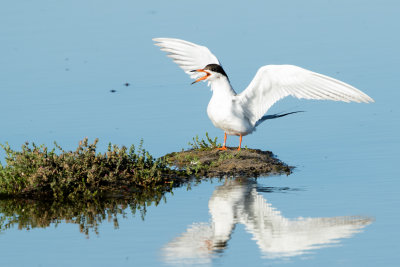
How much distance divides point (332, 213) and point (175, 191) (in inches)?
89.3

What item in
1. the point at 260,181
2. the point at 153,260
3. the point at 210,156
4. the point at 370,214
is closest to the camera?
the point at 153,260

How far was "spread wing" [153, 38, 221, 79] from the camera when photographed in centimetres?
1348

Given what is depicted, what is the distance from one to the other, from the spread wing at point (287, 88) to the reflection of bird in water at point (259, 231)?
2478 millimetres

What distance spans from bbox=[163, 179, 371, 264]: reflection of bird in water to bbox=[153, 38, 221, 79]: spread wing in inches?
151

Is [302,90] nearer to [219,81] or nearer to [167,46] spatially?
[219,81]

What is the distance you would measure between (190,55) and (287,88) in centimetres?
206

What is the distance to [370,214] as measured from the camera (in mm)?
9211

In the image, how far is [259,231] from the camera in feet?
28.7

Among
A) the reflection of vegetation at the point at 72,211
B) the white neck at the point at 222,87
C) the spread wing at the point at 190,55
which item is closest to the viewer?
the reflection of vegetation at the point at 72,211

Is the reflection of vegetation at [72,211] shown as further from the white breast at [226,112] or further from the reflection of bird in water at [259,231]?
the white breast at [226,112]

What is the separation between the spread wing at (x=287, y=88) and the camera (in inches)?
466

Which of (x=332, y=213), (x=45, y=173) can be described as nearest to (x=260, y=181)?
(x=332, y=213)

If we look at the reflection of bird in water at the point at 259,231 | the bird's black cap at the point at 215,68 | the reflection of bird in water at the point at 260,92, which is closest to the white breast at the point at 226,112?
the reflection of bird in water at the point at 260,92

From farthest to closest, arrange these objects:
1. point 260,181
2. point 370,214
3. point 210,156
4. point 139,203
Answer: point 210,156, point 260,181, point 139,203, point 370,214
